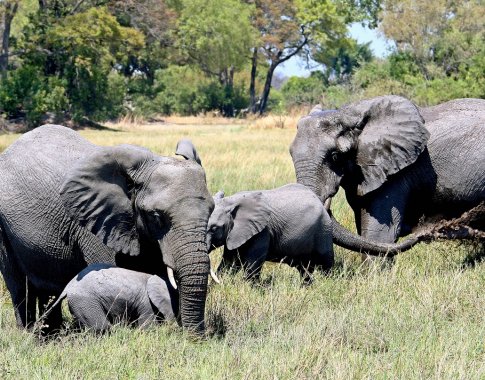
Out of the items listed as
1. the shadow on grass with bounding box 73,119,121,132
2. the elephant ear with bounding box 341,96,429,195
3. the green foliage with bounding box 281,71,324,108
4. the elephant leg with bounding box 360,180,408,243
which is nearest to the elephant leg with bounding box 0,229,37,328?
the elephant leg with bounding box 360,180,408,243

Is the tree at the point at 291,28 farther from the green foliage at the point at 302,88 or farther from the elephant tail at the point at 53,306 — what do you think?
the elephant tail at the point at 53,306

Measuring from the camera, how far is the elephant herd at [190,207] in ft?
18.2

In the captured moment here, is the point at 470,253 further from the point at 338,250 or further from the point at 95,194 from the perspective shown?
the point at 95,194

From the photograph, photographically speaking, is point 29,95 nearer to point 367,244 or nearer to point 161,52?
→ point 161,52

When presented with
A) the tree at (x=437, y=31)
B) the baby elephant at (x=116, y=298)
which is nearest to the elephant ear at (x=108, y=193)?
the baby elephant at (x=116, y=298)

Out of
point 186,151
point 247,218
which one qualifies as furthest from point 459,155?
point 186,151

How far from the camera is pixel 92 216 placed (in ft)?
19.1

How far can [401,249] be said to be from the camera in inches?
310

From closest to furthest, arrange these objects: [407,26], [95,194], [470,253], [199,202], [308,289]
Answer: [199,202] < [95,194] < [308,289] < [470,253] < [407,26]

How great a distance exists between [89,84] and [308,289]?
3157 cm

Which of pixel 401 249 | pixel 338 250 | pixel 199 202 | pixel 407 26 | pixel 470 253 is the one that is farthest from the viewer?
pixel 407 26

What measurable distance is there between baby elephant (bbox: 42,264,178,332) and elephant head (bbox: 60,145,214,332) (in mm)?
199

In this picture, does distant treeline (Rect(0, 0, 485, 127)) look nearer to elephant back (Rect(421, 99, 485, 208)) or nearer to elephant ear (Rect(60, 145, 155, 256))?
elephant back (Rect(421, 99, 485, 208))

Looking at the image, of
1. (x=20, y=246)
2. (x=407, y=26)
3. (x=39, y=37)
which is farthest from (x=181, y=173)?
(x=407, y=26)
